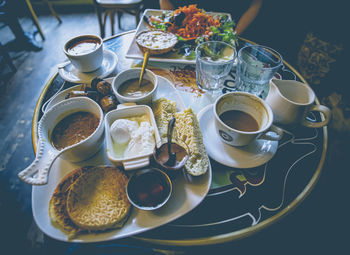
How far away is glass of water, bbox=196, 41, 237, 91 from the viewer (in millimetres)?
1522

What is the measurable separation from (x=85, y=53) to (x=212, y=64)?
39.3 inches

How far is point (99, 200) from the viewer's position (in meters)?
1.03

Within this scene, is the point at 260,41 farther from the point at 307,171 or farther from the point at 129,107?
the point at 129,107

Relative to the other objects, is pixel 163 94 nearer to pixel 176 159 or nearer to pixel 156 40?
pixel 176 159

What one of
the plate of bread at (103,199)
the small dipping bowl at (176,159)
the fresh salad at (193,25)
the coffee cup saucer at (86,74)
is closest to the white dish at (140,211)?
the plate of bread at (103,199)

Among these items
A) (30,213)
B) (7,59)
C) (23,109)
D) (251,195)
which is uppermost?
(251,195)

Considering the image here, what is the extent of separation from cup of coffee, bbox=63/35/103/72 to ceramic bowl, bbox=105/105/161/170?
0.64 m

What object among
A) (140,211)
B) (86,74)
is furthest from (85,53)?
(140,211)

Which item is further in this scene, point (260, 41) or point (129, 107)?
point (260, 41)

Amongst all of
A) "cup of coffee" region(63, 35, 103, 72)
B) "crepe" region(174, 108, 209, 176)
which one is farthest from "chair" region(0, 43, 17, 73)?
"crepe" region(174, 108, 209, 176)

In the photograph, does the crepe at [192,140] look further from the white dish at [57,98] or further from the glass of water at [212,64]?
the white dish at [57,98]

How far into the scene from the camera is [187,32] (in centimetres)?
230

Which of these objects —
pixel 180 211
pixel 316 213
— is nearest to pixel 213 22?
pixel 180 211

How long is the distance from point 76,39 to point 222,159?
1.69m
